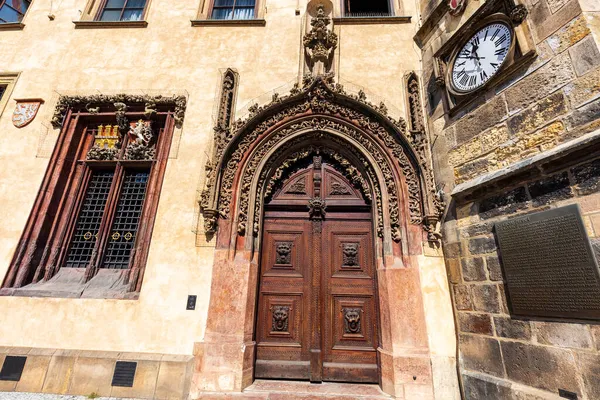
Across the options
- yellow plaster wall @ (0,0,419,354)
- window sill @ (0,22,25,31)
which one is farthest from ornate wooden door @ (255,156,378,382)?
window sill @ (0,22,25,31)

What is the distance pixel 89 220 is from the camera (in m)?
5.46

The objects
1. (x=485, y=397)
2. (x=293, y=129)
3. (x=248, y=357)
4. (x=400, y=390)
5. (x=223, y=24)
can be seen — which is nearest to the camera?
(x=485, y=397)

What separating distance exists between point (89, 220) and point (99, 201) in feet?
1.32

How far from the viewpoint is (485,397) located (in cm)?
359

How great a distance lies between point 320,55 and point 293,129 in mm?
1771

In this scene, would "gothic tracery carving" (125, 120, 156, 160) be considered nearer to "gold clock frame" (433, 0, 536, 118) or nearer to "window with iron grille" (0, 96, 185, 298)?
"window with iron grille" (0, 96, 185, 298)

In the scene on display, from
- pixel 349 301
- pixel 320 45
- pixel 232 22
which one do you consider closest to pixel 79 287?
pixel 349 301

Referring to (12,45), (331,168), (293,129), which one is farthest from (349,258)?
(12,45)

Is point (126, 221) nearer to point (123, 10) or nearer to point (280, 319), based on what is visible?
point (280, 319)

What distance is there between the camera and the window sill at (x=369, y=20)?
6387 millimetres

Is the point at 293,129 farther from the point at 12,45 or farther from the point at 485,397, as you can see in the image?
the point at 12,45

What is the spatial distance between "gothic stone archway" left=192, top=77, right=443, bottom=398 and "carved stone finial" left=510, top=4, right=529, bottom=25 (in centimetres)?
198

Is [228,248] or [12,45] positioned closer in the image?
[228,248]

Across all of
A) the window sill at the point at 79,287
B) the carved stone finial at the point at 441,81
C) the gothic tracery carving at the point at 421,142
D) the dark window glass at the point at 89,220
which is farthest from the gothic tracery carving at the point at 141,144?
the carved stone finial at the point at 441,81
